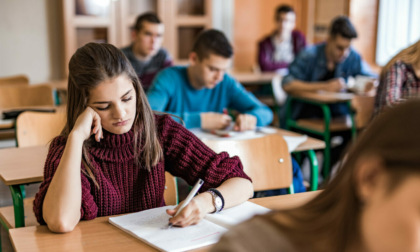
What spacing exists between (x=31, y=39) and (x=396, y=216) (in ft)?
16.8

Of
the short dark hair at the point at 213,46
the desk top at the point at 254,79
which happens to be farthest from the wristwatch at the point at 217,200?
the desk top at the point at 254,79

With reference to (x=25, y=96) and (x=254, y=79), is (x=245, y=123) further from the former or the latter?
(x=254, y=79)

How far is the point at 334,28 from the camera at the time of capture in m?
4.11

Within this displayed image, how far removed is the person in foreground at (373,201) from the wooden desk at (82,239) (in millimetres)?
466

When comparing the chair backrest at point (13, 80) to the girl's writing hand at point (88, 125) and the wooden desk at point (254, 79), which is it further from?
the girl's writing hand at point (88, 125)

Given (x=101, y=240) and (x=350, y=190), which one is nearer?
(x=350, y=190)

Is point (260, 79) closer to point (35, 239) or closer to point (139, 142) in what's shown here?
point (139, 142)

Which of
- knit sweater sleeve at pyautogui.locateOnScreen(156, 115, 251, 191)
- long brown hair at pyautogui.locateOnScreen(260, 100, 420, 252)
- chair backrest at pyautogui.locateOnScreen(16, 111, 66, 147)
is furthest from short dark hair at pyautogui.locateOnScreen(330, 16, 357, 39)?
long brown hair at pyautogui.locateOnScreen(260, 100, 420, 252)

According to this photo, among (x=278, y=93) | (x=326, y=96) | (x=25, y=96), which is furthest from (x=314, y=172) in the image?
(x=278, y=93)

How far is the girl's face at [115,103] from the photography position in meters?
1.50

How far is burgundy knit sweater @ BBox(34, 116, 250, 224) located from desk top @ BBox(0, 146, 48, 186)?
17.8 inches

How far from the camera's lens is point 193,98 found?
9.84 feet

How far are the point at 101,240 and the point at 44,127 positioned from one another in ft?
4.89

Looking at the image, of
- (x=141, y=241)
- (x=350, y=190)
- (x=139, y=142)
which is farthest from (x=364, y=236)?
(x=139, y=142)
